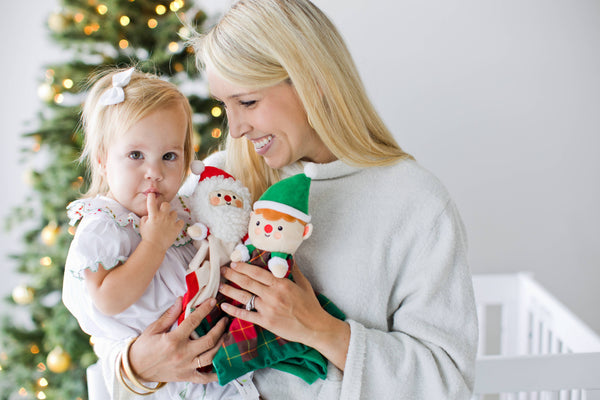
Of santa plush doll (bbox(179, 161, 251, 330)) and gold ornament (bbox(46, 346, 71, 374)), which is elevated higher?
santa plush doll (bbox(179, 161, 251, 330))

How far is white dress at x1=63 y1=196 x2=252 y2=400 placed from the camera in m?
1.08

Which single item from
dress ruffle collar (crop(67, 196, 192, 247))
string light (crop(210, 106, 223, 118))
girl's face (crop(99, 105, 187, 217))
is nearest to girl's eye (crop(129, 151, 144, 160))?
girl's face (crop(99, 105, 187, 217))

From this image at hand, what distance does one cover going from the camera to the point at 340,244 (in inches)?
49.7

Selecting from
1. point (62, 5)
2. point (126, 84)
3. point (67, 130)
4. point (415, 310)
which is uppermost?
point (62, 5)

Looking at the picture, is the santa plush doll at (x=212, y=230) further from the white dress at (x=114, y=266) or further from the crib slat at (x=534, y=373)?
the crib slat at (x=534, y=373)

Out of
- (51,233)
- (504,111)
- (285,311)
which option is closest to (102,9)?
(51,233)

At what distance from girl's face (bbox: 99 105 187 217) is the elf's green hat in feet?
0.80

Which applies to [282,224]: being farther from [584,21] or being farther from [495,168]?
[584,21]

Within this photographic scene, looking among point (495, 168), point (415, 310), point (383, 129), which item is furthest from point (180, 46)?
point (495, 168)

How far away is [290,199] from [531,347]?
1879 mm

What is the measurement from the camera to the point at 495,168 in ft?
8.95

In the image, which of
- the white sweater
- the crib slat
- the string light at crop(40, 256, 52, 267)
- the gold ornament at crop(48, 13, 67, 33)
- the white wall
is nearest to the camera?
the white sweater

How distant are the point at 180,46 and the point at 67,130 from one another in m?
0.58

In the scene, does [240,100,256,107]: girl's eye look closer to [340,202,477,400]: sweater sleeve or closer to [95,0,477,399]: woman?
[95,0,477,399]: woman
